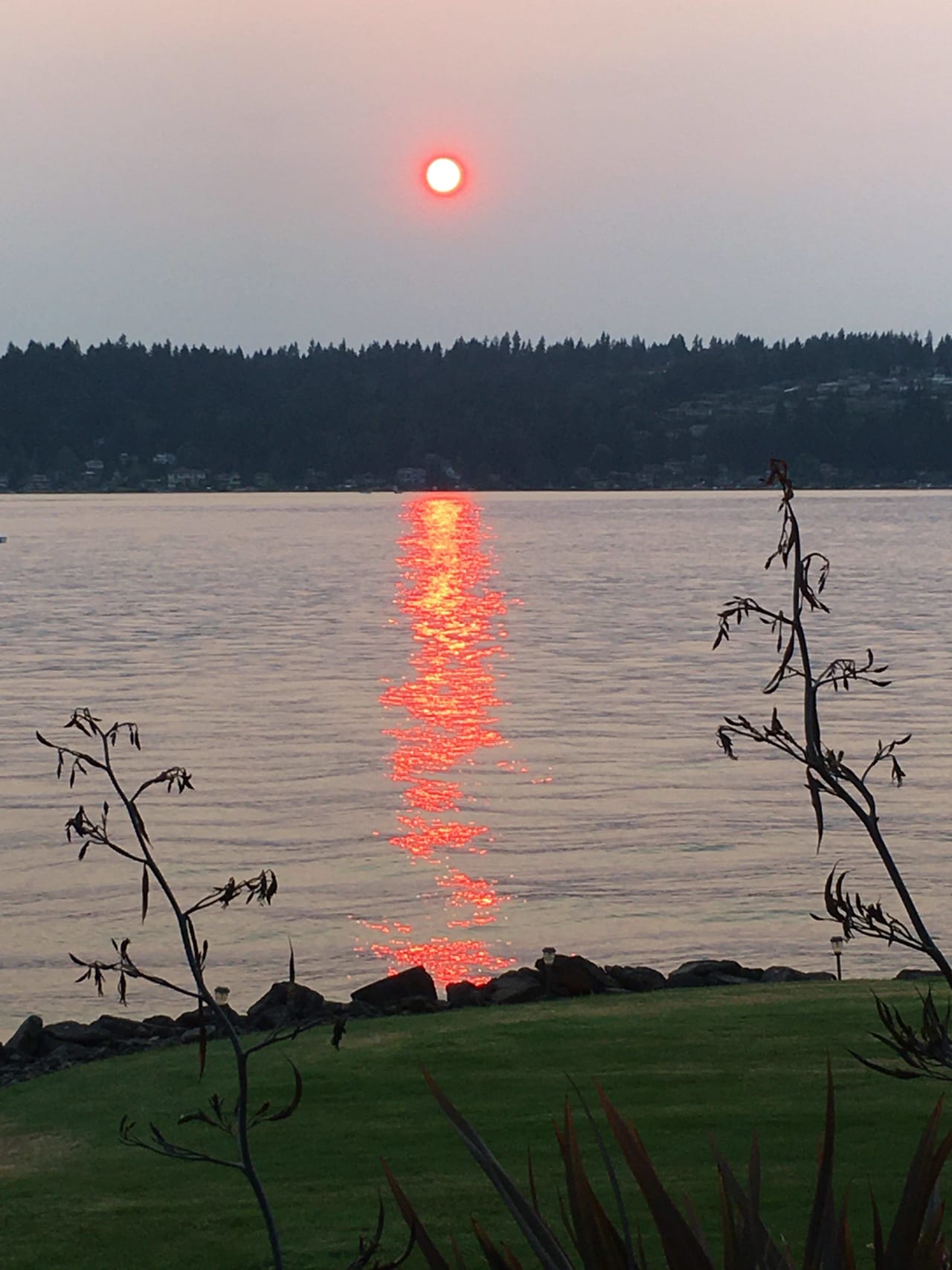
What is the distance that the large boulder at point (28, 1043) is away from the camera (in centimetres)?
1191

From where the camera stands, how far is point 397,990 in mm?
12680

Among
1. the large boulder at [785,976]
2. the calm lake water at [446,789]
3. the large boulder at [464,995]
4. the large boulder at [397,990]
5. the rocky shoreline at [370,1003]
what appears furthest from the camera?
the calm lake water at [446,789]

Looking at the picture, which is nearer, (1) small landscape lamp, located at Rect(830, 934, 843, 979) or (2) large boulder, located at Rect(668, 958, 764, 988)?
(1) small landscape lamp, located at Rect(830, 934, 843, 979)

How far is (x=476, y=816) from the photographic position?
24.2m

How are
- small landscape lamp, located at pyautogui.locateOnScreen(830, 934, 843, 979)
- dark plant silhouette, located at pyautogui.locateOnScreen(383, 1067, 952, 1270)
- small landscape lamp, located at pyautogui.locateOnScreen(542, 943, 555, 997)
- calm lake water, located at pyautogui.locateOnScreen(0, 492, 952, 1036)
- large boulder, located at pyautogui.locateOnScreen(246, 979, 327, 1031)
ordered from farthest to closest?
calm lake water, located at pyautogui.locateOnScreen(0, 492, 952, 1036)
small landscape lamp, located at pyautogui.locateOnScreen(542, 943, 555, 997)
large boulder, located at pyautogui.locateOnScreen(246, 979, 327, 1031)
small landscape lamp, located at pyautogui.locateOnScreen(830, 934, 843, 979)
dark plant silhouette, located at pyautogui.locateOnScreen(383, 1067, 952, 1270)

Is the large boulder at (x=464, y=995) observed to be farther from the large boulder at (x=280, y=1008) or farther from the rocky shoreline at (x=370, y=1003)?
the large boulder at (x=280, y=1008)

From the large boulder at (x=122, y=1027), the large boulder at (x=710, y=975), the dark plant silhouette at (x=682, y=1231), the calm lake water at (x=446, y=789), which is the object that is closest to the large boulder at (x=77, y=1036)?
the large boulder at (x=122, y=1027)

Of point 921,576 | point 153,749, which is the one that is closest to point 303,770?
point 153,749

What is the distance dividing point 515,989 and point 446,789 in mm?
14440

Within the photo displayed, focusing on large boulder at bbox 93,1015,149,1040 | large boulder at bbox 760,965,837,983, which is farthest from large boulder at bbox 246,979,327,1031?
large boulder at bbox 760,965,837,983

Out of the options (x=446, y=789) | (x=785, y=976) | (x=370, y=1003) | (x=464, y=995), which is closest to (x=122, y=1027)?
(x=370, y=1003)

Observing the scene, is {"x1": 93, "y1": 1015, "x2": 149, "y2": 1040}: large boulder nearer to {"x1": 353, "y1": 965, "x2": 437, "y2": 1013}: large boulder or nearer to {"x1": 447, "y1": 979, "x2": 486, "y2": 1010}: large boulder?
{"x1": 353, "y1": 965, "x2": 437, "y2": 1013}: large boulder

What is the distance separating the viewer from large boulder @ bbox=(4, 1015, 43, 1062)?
11914mm

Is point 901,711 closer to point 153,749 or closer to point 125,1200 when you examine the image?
point 153,749
